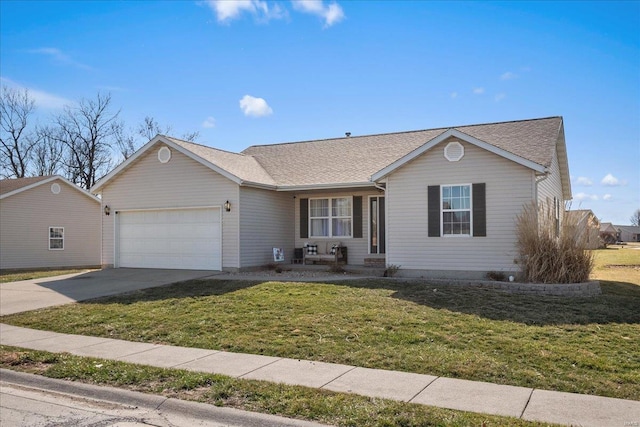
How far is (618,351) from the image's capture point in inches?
303

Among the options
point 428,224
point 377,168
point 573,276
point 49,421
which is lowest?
point 49,421

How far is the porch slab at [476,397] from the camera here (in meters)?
5.63

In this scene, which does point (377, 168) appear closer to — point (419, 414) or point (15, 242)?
point (419, 414)

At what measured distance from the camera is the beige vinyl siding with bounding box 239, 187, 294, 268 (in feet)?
59.6

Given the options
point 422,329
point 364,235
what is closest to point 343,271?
point 364,235

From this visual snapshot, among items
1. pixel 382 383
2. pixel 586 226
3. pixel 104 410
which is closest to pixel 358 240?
pixel 586 226

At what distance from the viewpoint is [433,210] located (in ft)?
51.5

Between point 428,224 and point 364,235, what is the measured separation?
385 centimetres

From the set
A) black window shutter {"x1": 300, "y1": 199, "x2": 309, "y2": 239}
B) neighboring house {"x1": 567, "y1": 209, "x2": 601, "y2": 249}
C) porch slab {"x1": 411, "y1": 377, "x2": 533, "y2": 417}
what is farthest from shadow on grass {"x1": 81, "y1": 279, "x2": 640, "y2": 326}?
black window shutter {"x1": 300, "y1": 199, "x2": 309, "y2": 239}

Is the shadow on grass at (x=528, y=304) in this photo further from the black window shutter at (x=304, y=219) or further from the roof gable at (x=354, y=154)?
the black window shutter at (x=304, y=219)

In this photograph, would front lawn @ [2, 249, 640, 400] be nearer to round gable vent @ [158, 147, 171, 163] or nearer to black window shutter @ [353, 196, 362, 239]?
black window shutter @ [353, 196, 362, 239]

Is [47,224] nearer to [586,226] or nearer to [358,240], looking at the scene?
[358,240]

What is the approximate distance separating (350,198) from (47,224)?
16944 mm

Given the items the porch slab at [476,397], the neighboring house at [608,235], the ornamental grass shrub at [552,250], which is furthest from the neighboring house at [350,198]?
the porch slab at [476,397]
